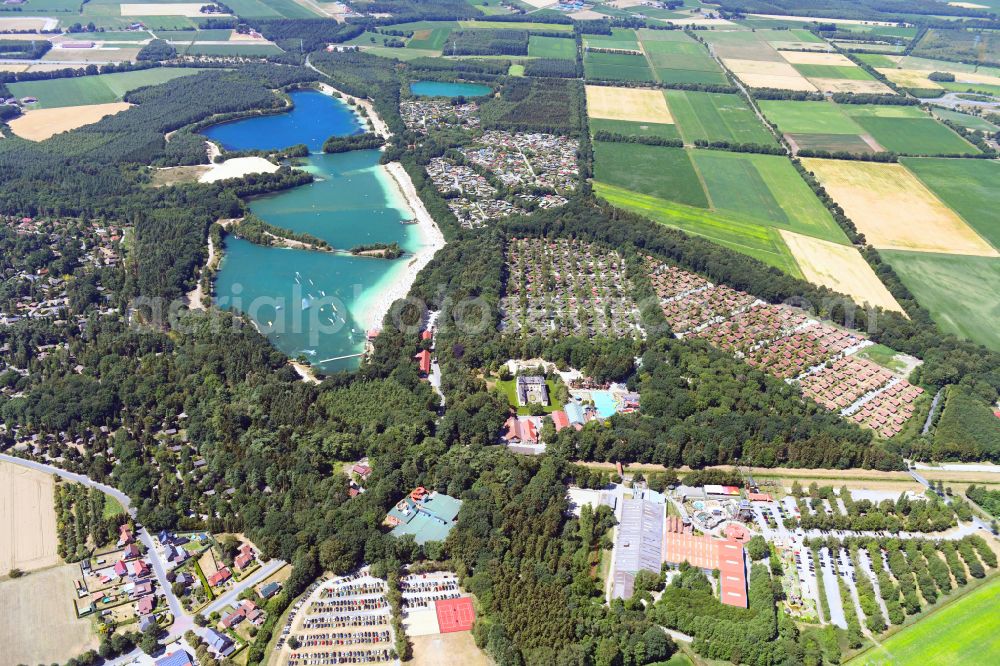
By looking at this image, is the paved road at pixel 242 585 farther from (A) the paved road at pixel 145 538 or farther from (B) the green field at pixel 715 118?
(B) the green field at pixel 715 118

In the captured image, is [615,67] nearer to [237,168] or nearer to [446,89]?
[446,89]

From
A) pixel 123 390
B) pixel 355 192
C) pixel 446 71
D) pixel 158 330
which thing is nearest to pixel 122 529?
pixel 123 390

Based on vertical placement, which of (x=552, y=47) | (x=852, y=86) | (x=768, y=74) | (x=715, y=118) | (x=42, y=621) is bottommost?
(x=42, y=621)

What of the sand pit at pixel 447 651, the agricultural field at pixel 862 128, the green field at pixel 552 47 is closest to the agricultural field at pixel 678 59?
the green field at pixel 552 47

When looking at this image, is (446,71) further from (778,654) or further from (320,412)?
(778,654)

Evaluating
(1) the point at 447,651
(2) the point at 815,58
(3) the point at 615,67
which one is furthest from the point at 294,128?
(2) the point at 815,58

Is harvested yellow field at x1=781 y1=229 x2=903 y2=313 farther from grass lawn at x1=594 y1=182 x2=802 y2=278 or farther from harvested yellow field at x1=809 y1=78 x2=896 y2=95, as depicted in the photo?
harvested yellow field at x1=809 y1=78 x2=896 y2=95

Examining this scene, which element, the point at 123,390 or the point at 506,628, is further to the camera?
the point at 123,390
